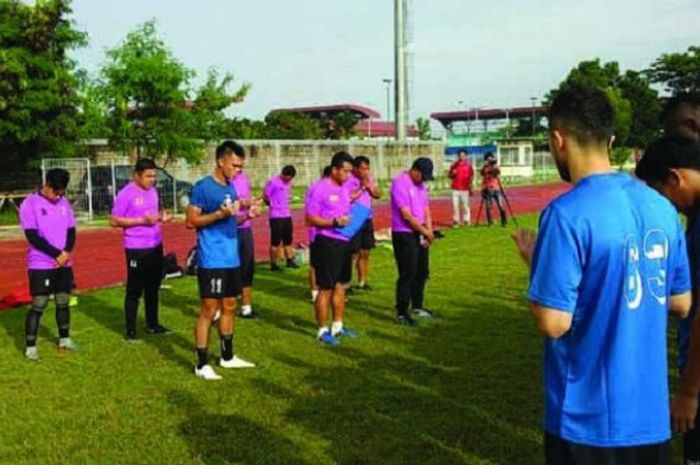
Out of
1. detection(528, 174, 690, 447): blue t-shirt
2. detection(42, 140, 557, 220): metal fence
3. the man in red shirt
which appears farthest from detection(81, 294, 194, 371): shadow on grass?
detection(42, 140, 557, 220): metal fence

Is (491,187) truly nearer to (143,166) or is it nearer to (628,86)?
(143,166)

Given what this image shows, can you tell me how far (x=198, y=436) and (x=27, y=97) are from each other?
24277 mm

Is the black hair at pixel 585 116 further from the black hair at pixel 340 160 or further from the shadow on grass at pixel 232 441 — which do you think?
the black hair at pixel 340 160

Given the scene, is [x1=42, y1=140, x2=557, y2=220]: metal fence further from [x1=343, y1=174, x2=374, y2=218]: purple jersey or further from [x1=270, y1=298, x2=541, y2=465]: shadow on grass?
[x1=270, y1=298, x2=541, y2=465]: shadow on grass

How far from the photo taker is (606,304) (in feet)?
8.93

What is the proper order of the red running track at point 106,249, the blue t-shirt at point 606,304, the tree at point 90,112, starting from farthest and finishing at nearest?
the tree at point 90,112 → the red running track at point 106,249 → the blue t-shirt at point 606,304

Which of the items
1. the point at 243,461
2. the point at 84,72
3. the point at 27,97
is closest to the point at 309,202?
the point at 243,461

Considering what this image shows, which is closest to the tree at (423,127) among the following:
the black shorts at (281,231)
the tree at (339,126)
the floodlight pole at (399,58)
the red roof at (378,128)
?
the red roof at (378,128)

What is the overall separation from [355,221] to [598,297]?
6956 millimetres

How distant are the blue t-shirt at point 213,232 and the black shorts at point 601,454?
5168 millimetres

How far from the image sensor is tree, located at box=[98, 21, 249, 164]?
30.0 m

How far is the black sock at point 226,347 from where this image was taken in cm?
795

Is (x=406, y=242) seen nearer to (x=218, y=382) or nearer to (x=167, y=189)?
(x=218, y=382)

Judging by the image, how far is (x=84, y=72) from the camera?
98.7 feet
